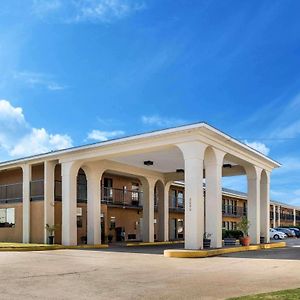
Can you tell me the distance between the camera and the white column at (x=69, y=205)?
2672cm

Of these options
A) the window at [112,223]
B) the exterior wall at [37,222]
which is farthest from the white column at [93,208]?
the window at [112,223]

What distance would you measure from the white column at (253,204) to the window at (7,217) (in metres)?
15.6

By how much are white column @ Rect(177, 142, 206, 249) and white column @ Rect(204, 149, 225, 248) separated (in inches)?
70.7

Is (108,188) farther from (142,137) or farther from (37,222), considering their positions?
(142,137)

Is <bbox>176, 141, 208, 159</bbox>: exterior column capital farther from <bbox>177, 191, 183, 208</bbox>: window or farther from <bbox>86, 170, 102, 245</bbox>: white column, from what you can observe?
<bbox>177, 191, 183, 208</bbox>: window

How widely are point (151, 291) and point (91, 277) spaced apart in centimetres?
275

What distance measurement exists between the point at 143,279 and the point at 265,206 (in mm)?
20412

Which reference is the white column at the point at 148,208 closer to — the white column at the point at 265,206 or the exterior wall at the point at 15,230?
the white column at the point at 265,206

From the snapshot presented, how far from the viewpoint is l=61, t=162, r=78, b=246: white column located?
2672 centimetres

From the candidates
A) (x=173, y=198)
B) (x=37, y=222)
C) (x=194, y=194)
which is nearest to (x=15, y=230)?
(x=37, y=222)

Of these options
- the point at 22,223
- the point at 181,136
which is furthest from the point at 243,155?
the point at 22,223

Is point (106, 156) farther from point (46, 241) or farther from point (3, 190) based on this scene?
point (3, 190)

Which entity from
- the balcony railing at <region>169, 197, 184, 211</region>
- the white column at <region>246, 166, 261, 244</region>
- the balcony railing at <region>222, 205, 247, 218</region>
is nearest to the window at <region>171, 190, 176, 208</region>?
the balcony railing at <region>169, 197, 184, 211</region>

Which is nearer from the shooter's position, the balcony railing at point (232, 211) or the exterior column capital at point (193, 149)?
the exterior column capital at point (193, 149)
